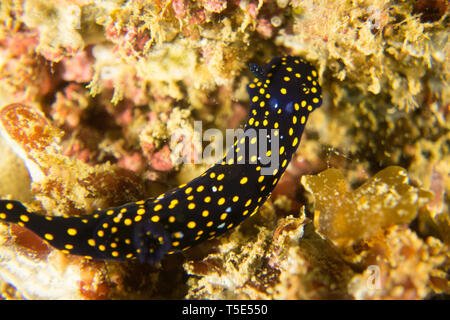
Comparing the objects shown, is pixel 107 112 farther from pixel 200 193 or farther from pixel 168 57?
pixel 200 193

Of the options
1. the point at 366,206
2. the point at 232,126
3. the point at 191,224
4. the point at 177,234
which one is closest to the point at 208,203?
the point at 191,224

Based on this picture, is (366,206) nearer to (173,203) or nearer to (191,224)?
(191,224)

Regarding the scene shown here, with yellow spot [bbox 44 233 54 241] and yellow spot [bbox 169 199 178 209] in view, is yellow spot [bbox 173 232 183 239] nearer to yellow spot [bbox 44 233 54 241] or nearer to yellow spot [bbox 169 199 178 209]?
yellow spot [bbox 169 199 178 209]

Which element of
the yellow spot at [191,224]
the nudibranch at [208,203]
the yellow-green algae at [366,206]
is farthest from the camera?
the yellow spot at [191,224]

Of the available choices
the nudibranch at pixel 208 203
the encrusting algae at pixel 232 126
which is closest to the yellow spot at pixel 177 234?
the nudibranch at pixel 208 203

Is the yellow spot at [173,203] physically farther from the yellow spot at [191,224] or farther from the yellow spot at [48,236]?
the yellow spot at [48,236]

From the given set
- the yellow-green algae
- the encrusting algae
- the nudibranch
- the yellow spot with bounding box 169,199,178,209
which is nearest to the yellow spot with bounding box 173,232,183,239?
the nudibranch
